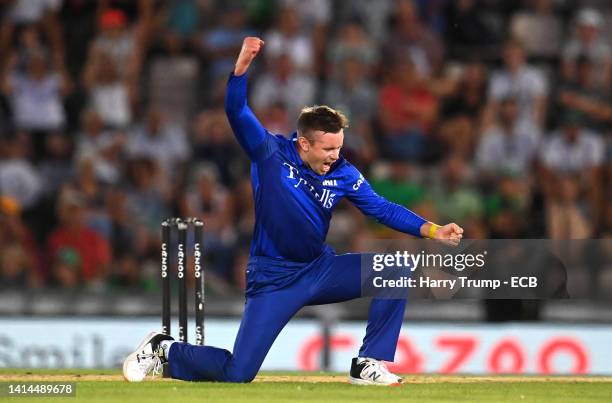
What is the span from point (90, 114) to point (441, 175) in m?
4.06

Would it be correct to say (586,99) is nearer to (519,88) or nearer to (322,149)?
(519,88)

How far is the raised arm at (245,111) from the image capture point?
8.92 m

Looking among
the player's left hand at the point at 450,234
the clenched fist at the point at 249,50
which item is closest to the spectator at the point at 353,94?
the player's left hand at the point at 450,234

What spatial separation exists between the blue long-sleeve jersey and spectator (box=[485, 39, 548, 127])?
6.63 m

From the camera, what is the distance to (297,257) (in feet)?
32.1

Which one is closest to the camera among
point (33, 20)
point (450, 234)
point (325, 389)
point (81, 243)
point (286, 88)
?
point (450, 234)

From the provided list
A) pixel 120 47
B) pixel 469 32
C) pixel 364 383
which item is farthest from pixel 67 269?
pixel 364 383

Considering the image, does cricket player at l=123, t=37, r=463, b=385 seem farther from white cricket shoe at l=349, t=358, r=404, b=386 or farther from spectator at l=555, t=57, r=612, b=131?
spectator at l=555, t=57, r=612, b=131

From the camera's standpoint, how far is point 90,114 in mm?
16812

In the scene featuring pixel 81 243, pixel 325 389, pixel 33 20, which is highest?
pixel 33 20

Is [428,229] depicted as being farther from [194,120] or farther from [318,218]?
[194,120]

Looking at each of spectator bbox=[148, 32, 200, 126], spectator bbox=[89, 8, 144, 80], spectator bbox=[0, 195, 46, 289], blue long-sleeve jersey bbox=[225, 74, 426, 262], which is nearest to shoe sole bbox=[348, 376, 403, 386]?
blue long-sleeve jersey bbox=[225, 74, 426, 262]

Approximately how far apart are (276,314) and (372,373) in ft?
2.52

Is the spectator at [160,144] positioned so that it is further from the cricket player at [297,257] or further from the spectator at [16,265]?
the cricket player at [297,257]
